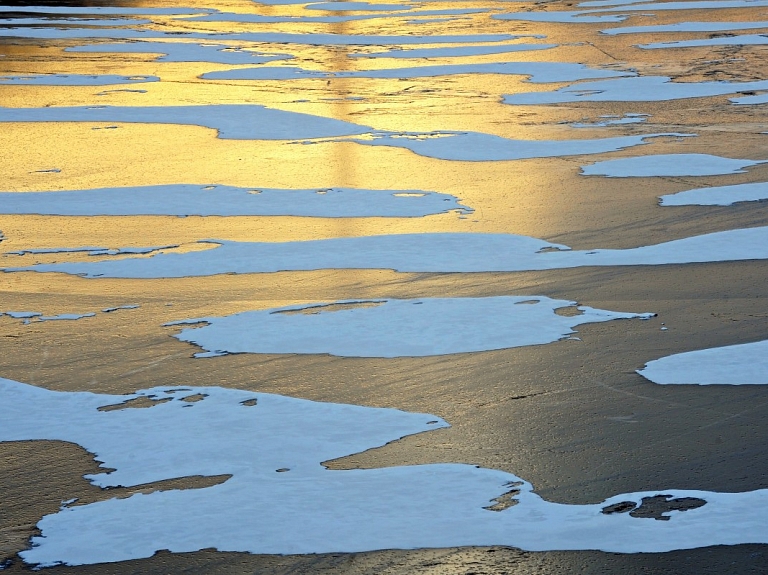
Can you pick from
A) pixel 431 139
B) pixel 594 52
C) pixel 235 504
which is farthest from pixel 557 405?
pixel 594 52

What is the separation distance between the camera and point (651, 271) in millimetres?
6758

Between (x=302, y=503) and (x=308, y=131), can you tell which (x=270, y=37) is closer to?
(x=308, y=131)

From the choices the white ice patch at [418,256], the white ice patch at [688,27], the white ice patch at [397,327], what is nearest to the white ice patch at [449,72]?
the white ice patch at [688,27]

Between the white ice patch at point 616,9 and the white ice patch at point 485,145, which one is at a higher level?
the white ice patch at point 616,9

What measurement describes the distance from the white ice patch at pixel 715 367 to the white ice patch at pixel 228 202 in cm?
304

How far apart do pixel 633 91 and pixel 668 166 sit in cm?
386

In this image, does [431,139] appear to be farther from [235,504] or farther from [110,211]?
[235,504]

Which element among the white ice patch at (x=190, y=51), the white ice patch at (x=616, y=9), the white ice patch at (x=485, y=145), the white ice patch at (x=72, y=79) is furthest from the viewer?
the white ice patch at (x=616, y=9)

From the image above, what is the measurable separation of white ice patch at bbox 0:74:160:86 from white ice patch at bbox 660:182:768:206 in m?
8.35

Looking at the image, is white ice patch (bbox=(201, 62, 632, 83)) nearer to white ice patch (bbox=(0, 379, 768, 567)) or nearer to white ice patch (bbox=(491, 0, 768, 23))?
white ice patch (bbox=(491, 0, 768, 23))

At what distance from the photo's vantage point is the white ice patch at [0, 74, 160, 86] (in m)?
14.9

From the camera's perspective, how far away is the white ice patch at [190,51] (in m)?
16.9

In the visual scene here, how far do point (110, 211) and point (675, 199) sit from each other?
3919mm

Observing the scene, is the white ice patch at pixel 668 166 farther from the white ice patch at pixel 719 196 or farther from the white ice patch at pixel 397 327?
the white ice patch at pixel 397 327
